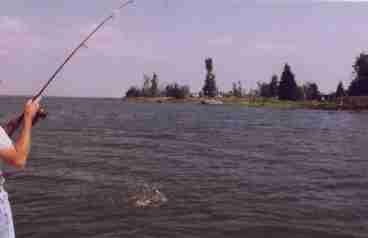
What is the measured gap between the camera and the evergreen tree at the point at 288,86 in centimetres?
13725

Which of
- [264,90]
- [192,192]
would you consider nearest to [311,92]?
[264,90]

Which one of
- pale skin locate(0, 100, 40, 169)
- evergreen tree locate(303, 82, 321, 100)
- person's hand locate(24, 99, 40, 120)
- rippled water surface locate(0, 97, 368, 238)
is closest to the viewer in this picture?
pale skin locate(0, 100, 40, 169)

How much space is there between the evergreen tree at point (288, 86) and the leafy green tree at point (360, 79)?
667 inches

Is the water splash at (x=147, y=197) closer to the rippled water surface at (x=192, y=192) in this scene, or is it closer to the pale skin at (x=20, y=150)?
the rippled water surface at (x=192, y=192)

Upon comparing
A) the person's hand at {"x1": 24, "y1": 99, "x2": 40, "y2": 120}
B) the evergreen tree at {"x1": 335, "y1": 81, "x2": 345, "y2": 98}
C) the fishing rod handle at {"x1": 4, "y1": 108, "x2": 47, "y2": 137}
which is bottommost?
the fishing rod handle at {"x1": 4, "y1": 108, "x2": 47, "y2": 137}

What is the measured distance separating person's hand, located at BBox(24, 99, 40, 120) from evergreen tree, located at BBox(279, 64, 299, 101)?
446 feet

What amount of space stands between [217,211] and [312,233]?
238 cm

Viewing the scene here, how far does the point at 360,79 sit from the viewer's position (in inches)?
4906

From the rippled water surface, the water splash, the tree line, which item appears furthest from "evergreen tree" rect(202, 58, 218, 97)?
the water splash

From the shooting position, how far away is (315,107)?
113 metres

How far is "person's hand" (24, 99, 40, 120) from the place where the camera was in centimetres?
454

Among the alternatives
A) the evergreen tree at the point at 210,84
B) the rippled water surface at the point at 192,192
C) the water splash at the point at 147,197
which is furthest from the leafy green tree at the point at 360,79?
the water splash at the point at 147,197

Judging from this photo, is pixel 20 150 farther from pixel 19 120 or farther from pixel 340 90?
pixel 340 90

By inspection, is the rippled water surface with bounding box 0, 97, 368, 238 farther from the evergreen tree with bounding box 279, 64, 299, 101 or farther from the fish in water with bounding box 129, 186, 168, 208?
Answer: the evergreen tree with bounding box 279, 64, 299, 101
